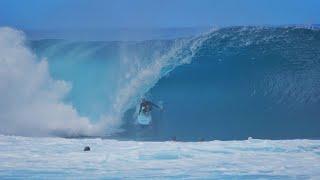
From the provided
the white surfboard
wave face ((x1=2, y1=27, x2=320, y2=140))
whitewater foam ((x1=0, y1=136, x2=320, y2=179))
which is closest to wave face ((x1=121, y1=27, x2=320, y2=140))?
wave face ((x1=2, y1=27, x2=320, y2=140))

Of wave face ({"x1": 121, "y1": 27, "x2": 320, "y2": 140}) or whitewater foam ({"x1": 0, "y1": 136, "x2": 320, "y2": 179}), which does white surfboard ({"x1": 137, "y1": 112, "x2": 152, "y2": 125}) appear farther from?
whitewater foam ({"x1": 0, "y1": 136, "x2": 320, "y2": 179})

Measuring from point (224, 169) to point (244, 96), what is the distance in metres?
6.53

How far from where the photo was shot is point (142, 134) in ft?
33.4

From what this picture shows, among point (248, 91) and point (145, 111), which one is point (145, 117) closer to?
point (145, 111)

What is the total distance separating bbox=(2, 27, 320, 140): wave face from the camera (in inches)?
404

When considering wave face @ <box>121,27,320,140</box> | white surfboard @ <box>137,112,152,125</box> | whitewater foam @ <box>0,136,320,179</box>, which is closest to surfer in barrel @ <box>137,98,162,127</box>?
white surfboard @ <box>137,112,152,125</box>

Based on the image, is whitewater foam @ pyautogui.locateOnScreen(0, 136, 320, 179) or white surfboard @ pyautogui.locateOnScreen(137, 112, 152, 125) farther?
white surfboard @ pyautogui.locateOnScreen(137, 112, 152, 125)

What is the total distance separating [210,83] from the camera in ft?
36.7

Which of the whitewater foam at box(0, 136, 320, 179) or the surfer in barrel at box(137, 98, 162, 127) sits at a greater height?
the surfer in barrel at box(137, 98, 162, 127)

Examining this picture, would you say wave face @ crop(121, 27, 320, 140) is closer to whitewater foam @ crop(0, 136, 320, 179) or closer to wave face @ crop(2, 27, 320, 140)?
wave face @ crop(2, 27, 320, 140)

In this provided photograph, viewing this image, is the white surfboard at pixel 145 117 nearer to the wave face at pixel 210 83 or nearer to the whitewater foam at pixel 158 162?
the wave face at pixel 210 83

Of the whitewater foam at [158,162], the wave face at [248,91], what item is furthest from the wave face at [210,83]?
the whitewater foam at [158,162]

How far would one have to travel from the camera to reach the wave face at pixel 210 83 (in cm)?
1026

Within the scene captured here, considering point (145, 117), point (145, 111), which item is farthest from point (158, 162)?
point (145, 117)
